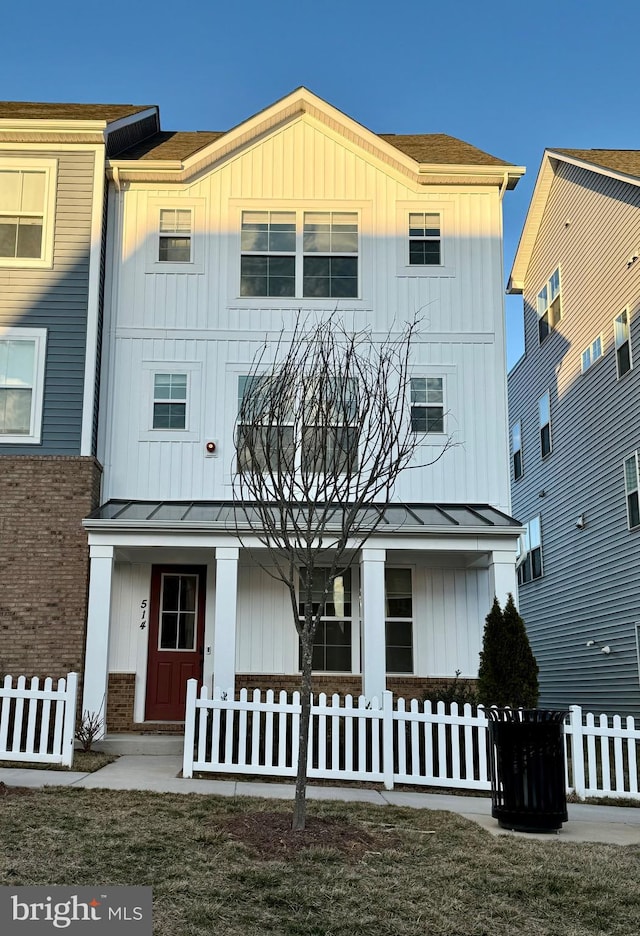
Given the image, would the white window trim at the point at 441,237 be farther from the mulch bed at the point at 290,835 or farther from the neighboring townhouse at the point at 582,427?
the mulch bed at the point at 290,835

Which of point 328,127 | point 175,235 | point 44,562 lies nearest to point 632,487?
point 328,127

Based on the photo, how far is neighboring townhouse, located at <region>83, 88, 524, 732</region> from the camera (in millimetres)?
13797

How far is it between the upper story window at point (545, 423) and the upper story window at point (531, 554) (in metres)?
1.69

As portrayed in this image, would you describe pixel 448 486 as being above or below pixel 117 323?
below

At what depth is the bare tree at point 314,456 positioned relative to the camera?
762 cm

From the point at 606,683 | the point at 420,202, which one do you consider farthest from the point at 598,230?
the point at 606,683

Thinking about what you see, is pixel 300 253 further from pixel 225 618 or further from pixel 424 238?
pixel 225 618

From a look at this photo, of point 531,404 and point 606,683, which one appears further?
point 531,404

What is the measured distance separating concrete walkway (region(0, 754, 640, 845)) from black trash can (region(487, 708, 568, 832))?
0.43 feet

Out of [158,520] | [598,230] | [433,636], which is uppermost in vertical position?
[598,230]

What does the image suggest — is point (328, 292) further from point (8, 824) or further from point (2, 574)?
point (8, 824)

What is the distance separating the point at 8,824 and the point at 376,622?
646cm

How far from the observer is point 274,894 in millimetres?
5445

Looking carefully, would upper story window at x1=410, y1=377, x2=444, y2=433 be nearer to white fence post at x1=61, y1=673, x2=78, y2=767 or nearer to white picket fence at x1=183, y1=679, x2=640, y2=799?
white picket fence at x1=183, y1=679, x2=640, y2=799
